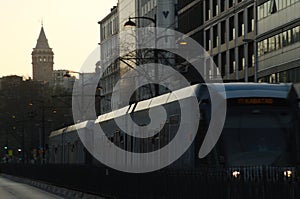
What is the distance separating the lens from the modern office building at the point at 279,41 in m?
66.8

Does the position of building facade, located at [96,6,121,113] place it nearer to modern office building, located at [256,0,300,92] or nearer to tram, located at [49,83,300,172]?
modern office building, located at [256,0,300,92]

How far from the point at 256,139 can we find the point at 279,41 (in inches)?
1883

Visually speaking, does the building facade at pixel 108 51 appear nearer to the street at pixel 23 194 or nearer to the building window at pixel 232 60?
the building window at pixel 232 60

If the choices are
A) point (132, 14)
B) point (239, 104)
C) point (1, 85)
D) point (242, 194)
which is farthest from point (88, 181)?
point (1, 85)

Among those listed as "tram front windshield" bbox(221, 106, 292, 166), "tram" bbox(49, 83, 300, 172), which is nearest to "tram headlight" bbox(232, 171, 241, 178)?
"tram" bbox(49, 83, 300, 172)

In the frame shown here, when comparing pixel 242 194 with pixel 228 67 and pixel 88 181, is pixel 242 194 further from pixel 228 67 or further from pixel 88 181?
pixel 228 67

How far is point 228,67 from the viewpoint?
81375mm

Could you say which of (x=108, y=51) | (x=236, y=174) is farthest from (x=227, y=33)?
(x=236, y=174)

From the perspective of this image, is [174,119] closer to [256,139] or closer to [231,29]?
[256,139]

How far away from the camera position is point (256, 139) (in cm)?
2361

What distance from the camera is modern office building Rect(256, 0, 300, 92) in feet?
219

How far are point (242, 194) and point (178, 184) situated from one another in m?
5.13

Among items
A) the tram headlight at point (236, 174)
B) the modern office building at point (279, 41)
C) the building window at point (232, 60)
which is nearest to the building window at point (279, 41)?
the modern office building at point (279, 41)

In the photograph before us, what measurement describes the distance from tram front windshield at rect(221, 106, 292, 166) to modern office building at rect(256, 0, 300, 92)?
42.3 meters
